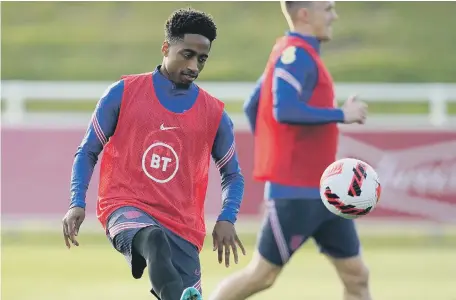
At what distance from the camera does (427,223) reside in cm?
1402

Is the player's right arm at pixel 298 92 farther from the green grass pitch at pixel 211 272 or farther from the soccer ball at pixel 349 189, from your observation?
the green grass pitch at pixel 211 272

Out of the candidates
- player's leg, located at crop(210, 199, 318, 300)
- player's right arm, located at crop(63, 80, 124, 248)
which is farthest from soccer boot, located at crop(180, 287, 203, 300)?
player's leg, located at crop(210, 199, 318, 300)

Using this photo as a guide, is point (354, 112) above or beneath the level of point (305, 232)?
above

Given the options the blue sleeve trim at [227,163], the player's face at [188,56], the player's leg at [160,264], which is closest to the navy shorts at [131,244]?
the player's leg at [160,264]

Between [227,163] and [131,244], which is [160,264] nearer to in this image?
[131,244]

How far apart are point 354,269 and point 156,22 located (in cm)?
2078

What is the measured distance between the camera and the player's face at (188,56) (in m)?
6.46

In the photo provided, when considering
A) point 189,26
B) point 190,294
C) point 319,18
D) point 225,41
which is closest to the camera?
point 190,294

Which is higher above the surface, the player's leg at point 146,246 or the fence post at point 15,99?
the player's leg at point 146,246

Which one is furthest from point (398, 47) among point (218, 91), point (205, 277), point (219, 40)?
point (205, 277)

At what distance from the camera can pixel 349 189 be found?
7.41 meters

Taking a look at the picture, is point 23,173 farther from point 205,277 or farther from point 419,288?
point 419,288

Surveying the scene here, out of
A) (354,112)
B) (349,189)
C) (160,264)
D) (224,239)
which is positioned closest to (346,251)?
(349,189)

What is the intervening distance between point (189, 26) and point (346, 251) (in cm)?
199
